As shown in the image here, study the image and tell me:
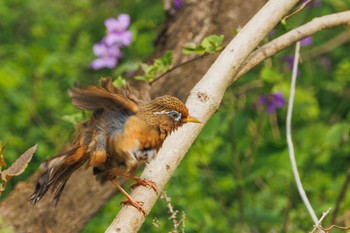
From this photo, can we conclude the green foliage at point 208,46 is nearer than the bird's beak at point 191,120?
No

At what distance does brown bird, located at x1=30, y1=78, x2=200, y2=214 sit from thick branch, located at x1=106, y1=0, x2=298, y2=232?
5 cm

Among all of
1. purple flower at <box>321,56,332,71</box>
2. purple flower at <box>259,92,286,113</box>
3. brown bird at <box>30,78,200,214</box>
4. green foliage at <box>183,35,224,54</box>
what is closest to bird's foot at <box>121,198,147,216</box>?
brown bird at <box>30,78,200,214</box>

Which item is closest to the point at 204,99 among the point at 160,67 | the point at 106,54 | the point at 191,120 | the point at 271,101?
the point at 191,120

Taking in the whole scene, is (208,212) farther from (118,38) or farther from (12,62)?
(12,62)

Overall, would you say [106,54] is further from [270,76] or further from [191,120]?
[191,120]

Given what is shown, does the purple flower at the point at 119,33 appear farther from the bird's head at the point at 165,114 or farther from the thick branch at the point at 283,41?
the bird's head at the point at 165,114

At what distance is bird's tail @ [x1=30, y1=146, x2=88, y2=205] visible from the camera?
3.14 meters

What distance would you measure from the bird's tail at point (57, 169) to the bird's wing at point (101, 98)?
0.65 feet

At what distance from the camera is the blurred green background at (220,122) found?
5.07 metres

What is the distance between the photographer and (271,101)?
4965 mm

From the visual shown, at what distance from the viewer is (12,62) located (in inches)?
272

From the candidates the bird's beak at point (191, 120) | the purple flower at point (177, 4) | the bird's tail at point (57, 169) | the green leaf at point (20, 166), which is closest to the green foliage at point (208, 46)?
the bird's beak at point (191, 120)

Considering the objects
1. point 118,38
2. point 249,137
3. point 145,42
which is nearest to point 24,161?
point 118,38

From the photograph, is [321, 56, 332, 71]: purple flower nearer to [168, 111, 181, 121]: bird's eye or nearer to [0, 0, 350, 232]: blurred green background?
[0, 0, 350, 232]: blurred green background
